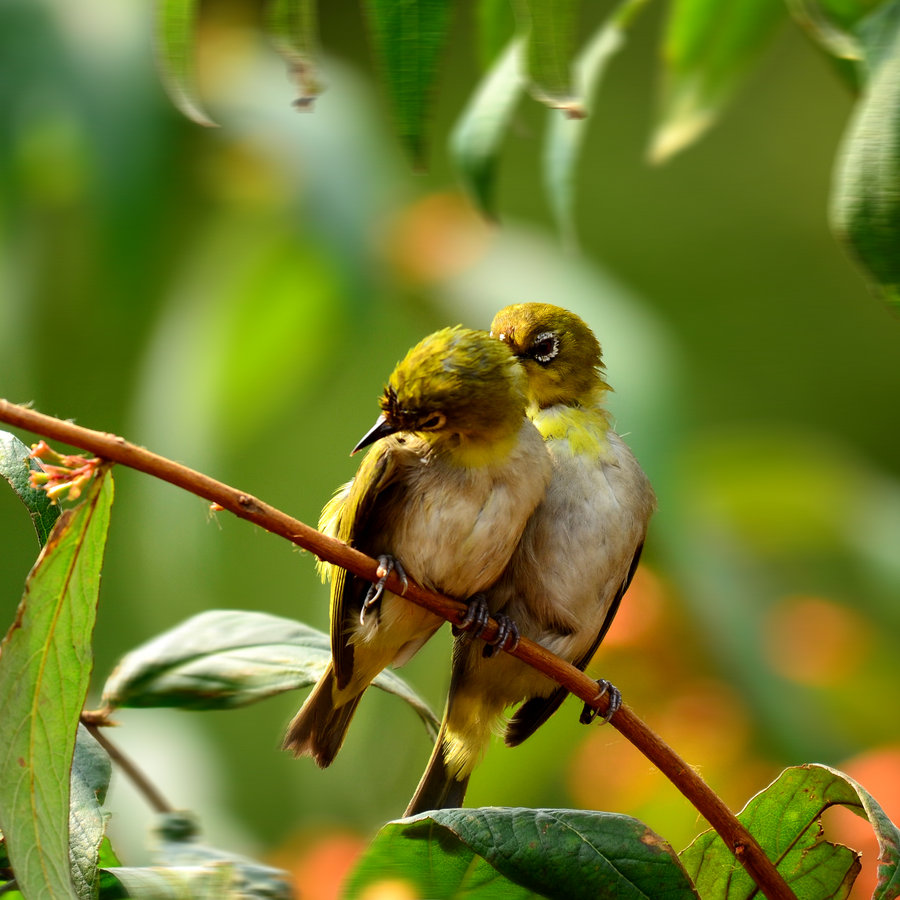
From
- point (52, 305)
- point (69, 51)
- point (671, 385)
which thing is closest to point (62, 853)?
point (671, 385)

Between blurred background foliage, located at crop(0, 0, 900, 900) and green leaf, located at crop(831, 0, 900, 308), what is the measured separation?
0.42 meters

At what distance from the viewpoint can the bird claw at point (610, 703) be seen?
103cm

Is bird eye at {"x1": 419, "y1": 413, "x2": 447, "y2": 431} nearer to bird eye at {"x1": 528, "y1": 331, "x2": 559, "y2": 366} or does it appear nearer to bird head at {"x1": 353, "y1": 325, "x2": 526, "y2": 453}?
bird head at {"x1": 353, "y1": 325, "x2": 526, "y2": 453}

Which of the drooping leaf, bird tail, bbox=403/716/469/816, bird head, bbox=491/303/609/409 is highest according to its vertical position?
the drooping leaf

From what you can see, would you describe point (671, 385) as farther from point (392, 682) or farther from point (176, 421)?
point (176, 421)

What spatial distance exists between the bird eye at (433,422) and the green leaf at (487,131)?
0.22m

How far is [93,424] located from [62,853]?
3.05m

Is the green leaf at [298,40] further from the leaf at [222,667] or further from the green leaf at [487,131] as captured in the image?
the leaf at [222,667]

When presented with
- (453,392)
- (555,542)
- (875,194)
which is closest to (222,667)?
(453,392)

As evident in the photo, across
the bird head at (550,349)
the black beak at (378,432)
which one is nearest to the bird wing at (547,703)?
the bird head at (550,349)

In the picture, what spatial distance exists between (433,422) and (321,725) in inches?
13.9

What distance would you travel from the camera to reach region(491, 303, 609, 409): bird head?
1.34 meters

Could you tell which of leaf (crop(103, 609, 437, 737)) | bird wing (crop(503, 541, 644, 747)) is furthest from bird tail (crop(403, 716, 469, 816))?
leaf (crop(103, 609, 437, 737))

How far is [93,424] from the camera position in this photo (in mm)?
3611
